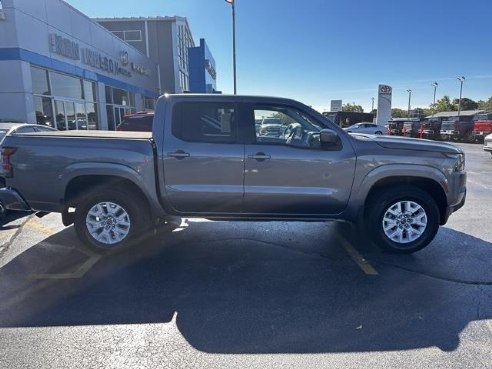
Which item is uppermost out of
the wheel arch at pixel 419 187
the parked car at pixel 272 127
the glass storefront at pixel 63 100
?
the glass storefront at pixel 63 100

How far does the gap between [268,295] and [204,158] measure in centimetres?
175

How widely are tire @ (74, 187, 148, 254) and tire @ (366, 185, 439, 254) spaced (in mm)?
2897

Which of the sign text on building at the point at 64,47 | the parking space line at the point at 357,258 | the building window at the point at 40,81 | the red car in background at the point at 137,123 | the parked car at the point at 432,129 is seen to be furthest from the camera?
the parked car at the point at 432,129

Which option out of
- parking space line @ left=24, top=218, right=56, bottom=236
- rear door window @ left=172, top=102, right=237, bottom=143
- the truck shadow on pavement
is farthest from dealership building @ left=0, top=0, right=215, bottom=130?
rear door window @ left=172, top=102, right=237, bottom=143

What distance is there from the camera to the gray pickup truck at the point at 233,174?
432cm

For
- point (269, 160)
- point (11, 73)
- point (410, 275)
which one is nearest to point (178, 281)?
point (269, 160)

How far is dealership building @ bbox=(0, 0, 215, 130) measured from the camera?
12.6 m

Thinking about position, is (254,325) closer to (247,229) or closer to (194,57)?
(247,229)

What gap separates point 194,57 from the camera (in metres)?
33.5

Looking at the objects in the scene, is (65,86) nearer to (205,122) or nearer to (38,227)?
(38,227)

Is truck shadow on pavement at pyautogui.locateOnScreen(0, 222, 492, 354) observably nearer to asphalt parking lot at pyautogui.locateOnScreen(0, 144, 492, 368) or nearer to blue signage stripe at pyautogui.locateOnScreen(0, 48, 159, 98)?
asphalt parking lot at pyautogui.locateOnScreen(0, 144, 492, 368)

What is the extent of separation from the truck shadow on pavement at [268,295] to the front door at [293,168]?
0.66 metres

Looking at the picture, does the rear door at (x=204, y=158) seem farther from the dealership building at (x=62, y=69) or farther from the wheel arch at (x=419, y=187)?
the dealership building at (x=62, y=69)

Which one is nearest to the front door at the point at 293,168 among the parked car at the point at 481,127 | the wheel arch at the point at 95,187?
the wheel arch at the point at 95,187
